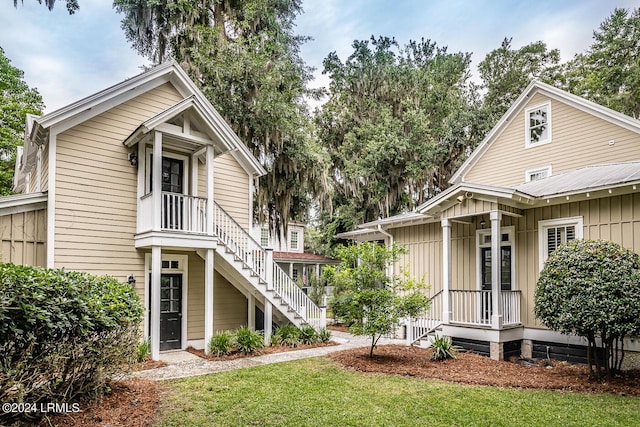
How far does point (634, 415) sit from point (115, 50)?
2041 centimetres

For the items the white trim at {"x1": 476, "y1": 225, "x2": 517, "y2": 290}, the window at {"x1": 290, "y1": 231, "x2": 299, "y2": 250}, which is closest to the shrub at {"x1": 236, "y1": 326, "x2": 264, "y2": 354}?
the white trim at {"x1": 476, "y1": 225, "x2": 517, "y2": 290}

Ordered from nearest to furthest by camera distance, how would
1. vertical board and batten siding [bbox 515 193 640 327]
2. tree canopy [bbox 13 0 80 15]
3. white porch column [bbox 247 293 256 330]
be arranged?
tree canopy [bbox 13 0 80 15], vertical board and batten siding [bbox 515 193 640 327], white porch column [bbox 247 293 256 330]

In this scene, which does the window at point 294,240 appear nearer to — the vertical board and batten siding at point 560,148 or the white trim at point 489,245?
the vertical board and batten siding at point 560,148

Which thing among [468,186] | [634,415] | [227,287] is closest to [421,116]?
[468,186]

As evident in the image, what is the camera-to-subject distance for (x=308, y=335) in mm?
10883

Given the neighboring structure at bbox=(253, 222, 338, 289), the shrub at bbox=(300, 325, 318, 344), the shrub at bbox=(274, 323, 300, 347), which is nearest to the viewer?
the shrub at bbox=(274, 323, 300, 347)

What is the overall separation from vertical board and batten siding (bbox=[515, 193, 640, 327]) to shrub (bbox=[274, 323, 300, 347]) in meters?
5.65

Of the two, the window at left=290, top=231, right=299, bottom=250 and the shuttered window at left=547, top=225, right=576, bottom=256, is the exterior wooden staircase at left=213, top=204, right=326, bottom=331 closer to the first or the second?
the shuttered window at left=547, top=225, right=576, bottom=256

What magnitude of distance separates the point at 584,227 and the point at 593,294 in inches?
99.5

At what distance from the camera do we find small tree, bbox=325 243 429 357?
8.62 metres

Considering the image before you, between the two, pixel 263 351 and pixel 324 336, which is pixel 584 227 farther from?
pixel 263 351

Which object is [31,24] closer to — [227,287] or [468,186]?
[227,287]

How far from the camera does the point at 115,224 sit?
31.0ft

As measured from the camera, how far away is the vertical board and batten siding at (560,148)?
36.7 ft
